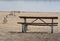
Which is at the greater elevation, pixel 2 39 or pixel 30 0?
pixel 30 0

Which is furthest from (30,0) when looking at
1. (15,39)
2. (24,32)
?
(15,39)

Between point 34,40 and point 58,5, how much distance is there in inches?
223


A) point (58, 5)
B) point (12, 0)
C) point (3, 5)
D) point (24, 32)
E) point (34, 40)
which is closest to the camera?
point (34, 40)

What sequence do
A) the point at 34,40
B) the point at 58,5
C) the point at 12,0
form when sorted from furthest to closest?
the point at 12,0, the point at 58,5, the point at 34,40

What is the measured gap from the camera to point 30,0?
12305mm

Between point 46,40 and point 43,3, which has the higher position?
point 43,3

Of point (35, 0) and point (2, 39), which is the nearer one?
point (2, 39)

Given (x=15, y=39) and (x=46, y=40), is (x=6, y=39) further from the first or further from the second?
(x=46, y=40)

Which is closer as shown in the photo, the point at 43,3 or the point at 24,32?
the point at 24,32

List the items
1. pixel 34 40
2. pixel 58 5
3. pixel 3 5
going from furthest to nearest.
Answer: pixel 3 5 → pixel 58 5 → pixel 34 40

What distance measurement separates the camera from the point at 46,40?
5.42 m

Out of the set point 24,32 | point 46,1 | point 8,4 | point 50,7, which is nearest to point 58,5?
point 50,7

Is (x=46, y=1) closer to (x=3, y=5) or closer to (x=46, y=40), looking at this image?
(x=3, y=5)

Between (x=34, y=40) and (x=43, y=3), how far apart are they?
6167mm
